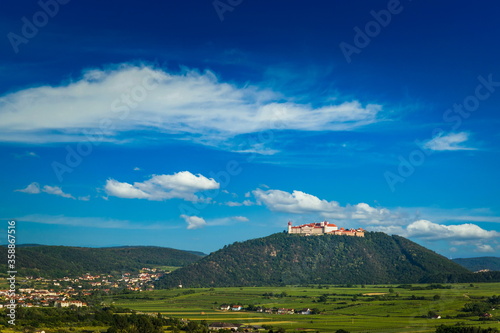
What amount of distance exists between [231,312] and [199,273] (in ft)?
250

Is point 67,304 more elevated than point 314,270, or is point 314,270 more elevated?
point 314,270

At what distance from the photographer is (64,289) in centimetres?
15525

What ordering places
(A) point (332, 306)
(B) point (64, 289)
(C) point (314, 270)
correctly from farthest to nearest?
(C) point (314, 270), (B) point (64, 289), (A) point (332, 306)

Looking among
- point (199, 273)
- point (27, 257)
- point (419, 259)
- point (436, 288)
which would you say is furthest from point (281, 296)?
point (27, 257)

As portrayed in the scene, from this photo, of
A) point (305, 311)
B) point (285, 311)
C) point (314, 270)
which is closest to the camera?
point (305, 311)

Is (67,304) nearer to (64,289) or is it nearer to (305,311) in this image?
(64,289)

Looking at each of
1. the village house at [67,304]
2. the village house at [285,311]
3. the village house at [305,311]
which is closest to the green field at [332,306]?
the village house at [305,311]

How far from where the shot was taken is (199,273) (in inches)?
7461

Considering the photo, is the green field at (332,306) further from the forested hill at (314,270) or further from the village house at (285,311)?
the forested hill at (314,270)

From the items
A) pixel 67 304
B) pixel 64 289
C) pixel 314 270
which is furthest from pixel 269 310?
pixel 314 270

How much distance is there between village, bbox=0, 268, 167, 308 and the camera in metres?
112

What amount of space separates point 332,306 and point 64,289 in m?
81.5

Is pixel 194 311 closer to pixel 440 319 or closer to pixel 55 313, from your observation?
pixel 55 313

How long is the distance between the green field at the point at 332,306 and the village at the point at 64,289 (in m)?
10.9
